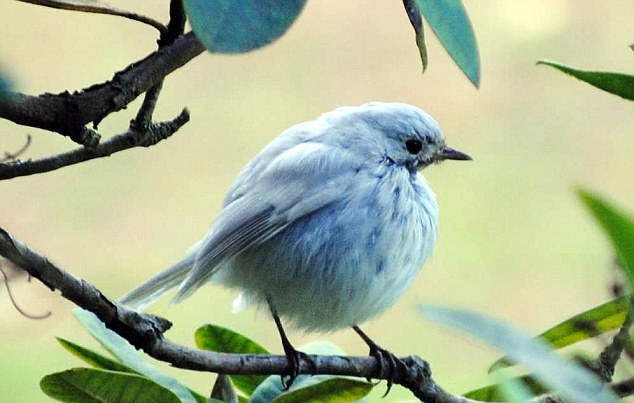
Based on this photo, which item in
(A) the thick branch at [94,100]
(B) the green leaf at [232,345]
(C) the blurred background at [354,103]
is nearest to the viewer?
(A) the thick branch at [94,100]

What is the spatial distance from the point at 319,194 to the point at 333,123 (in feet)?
0.78

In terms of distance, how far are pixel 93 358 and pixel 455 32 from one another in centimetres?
43

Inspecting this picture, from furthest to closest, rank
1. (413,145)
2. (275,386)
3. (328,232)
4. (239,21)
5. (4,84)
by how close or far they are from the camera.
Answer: (413,145) → (328,232) → (275,386) → (239,21) → (4,84)

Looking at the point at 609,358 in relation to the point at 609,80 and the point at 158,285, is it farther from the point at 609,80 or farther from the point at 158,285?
the point at 158,285

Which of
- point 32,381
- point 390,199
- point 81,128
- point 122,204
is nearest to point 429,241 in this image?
point 390,199

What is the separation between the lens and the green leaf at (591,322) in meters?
0.79

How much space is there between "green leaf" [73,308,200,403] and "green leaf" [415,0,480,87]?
387 mm

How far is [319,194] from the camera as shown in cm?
134

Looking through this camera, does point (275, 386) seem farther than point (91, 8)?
Yes

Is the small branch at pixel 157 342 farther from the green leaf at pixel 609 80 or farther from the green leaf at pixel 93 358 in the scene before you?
the green leaf at pixel 609 80

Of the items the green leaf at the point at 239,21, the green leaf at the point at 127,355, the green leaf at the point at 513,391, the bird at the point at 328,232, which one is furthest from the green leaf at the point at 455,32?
the bird at the point at 328,232

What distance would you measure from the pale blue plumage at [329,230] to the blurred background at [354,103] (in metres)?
1.61

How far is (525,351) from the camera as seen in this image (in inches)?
14.8

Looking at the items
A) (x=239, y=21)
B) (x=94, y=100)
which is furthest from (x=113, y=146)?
(x=239, y=21)
